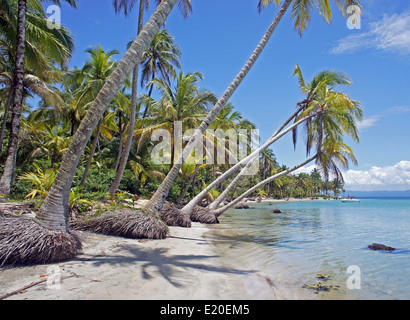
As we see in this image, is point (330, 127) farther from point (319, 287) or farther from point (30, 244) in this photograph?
point (30, 244)

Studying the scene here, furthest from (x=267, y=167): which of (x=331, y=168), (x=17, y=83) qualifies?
(x=17, y=83)

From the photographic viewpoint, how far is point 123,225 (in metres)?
7.52

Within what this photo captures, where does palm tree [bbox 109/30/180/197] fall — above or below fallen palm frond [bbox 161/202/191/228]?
above

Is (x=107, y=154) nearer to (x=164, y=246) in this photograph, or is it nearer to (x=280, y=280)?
(x=164, y=246)

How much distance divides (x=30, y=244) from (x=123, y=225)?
10.3ft

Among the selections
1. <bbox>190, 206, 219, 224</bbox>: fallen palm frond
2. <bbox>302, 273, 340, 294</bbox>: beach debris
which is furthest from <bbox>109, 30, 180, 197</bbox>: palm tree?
<bbox>302, 273, 340, 294</bbox>: beach debris

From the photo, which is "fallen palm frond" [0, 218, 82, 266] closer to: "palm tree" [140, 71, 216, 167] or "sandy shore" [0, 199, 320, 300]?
"sandy shore" [0, 199, 320, 300]

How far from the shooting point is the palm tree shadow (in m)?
4.78

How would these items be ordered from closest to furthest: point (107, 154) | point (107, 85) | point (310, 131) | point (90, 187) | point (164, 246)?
point (107, 85), point (164, 246), point (90, 187), point (310, 131), point (107, 154)

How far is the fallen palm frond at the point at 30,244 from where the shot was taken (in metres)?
4.34

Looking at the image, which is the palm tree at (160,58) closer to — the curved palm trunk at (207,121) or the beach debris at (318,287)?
the curved palm trunk at (207,121)

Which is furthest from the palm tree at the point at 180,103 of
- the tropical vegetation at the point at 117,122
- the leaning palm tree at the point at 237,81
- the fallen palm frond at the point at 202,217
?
the leaning palm tree at the point at 237,81

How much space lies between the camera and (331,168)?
17.9m

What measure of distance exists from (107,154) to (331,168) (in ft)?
61.2
